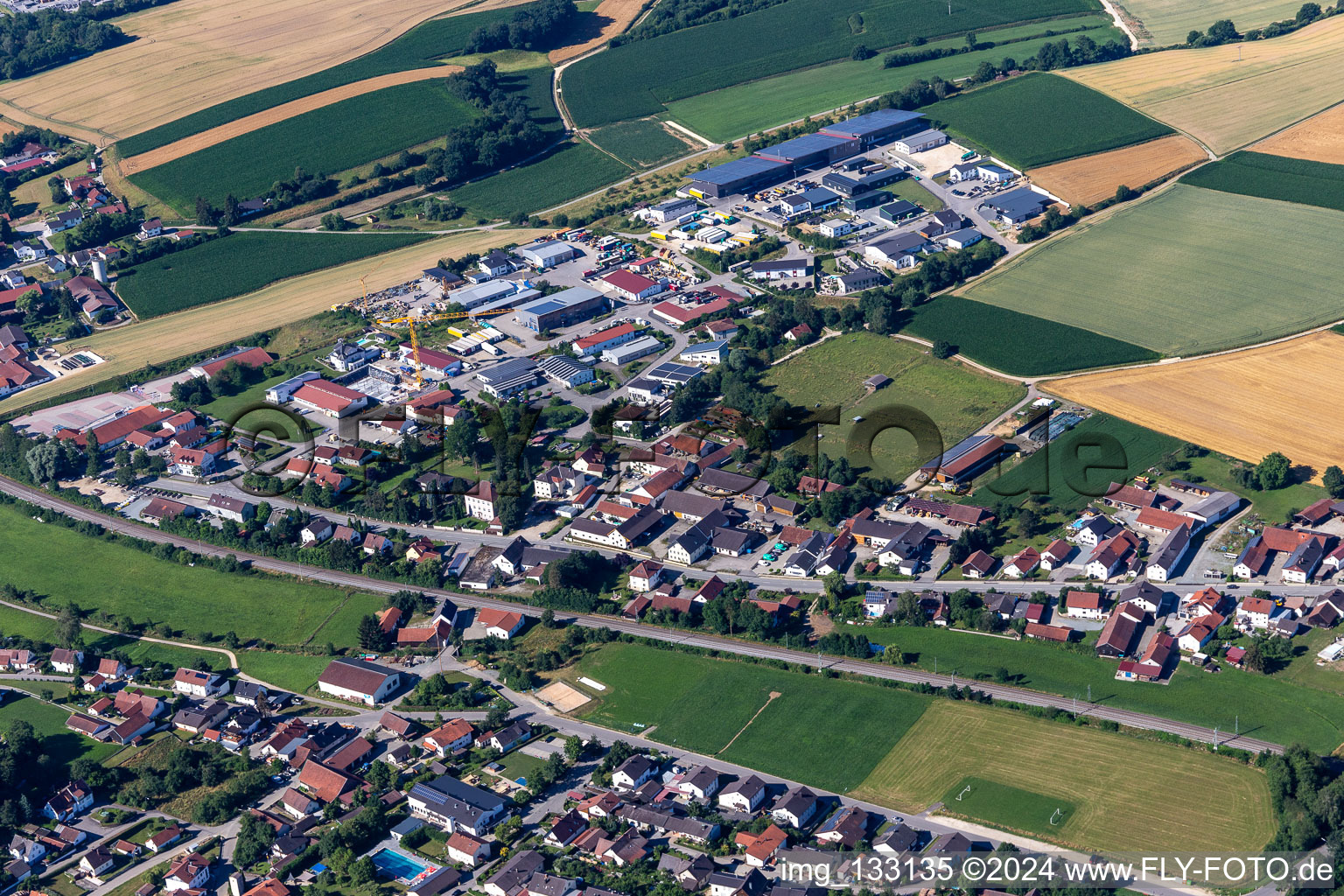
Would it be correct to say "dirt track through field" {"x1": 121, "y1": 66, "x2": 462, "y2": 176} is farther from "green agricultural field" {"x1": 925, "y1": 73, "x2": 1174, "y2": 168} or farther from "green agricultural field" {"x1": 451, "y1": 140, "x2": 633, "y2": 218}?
"green agricultural field" {"x1": 925, "y1": 73, "x2": 1174, "y2": 168}

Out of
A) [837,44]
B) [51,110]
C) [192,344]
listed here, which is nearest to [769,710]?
[192,344]

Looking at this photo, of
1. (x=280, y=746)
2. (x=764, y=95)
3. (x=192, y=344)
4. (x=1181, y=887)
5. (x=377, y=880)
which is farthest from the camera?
(x=764, y=95)

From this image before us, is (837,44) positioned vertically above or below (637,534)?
above

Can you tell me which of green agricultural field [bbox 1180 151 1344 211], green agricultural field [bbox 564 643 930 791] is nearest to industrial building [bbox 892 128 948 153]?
green agricultural field [bbox 1180 151 1344 211]

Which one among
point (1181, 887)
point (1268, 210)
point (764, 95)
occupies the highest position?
point (764, 95)

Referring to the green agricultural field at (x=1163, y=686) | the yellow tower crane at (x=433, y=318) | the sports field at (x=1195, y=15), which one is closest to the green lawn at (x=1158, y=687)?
the green agricultural field at (x=1163, y=686)

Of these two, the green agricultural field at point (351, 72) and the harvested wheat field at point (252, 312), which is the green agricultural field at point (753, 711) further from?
the green agricultural field at point (351, 72)

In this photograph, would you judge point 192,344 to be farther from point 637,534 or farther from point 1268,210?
point 1268,210
